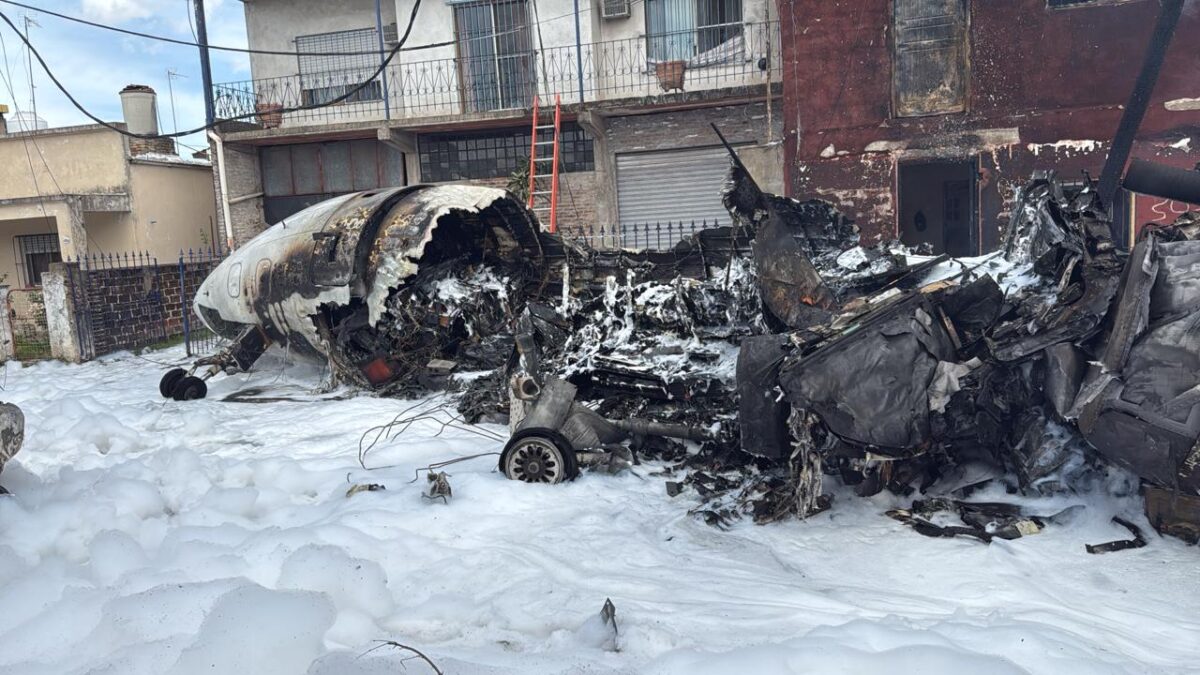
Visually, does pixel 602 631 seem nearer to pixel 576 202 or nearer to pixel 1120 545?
pixel 1120 545

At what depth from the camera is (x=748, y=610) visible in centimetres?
362

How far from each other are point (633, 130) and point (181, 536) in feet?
41.3

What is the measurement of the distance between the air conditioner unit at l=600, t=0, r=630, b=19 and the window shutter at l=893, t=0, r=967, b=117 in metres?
5.27

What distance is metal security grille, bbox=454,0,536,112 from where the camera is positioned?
1573 centimetres

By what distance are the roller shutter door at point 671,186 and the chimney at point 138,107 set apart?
10.5 m

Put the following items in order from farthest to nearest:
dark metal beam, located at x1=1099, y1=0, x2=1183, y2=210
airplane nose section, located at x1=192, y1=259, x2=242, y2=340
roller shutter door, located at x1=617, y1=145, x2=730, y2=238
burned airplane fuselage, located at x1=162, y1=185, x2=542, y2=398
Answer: roller shutter door, located at x1=617, y1=145, x2=730, y2=238
airplane nose section, located at x1=192, y1=259, x2=242, y2=340
burned airplane fuselage, located at x1=162, y1=185, x2=542, y2=398
dark metal beam, located at x1=1099, y1=0, x2=1183, y2=210

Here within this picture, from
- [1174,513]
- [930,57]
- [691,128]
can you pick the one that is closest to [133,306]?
[691,128]

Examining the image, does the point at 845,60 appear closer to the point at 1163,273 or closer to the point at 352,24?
the point at 1163,273

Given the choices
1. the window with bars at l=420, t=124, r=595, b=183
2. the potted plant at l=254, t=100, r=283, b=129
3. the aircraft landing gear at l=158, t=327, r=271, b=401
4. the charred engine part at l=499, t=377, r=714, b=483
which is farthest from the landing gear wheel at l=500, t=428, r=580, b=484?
the potted plant at l=254, t=100, r=283, b=129

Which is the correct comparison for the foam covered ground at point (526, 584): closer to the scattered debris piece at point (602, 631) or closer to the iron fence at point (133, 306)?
the scattered debris piece at point (602, 631)

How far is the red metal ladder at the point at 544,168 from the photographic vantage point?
1409 cm

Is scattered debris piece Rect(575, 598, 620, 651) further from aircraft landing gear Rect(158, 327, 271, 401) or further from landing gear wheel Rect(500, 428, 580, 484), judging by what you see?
aircraft landing gear Rect(158, 327, 271, 401)

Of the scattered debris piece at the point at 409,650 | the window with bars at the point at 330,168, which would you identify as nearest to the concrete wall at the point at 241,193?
the window with bars at the point at 330,168

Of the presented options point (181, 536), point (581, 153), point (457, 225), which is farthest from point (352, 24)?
point (181, 536)
